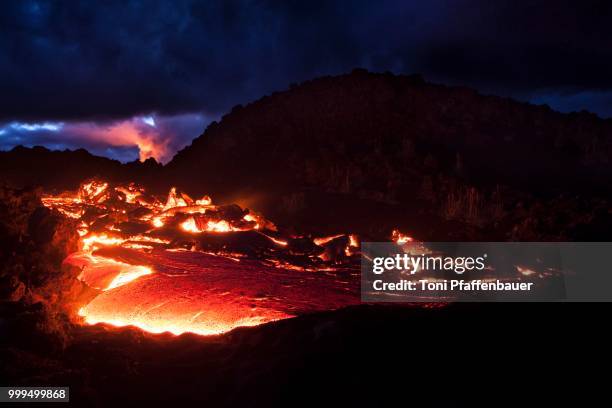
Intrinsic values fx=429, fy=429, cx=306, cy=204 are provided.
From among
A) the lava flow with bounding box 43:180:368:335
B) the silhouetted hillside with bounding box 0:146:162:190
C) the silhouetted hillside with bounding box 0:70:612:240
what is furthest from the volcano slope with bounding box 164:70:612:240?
the silhouetted hillside with bounding box 0:146:162:190

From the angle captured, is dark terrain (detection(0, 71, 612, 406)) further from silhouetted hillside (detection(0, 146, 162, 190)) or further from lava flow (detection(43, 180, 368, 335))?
lava flow (detection(43, 180, 368, 335))

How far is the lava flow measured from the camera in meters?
8.58

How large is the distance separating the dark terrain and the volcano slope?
0.44 ft

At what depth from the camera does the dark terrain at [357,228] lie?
5.21 m

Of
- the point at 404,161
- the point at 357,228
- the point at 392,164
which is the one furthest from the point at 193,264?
the point at 404,161

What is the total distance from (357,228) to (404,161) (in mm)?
8360

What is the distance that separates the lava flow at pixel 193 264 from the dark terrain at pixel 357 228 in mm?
891

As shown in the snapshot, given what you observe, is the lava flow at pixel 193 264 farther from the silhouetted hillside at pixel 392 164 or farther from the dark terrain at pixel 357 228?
the silhouetted hillside at pixel 392 164

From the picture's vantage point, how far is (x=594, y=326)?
5.85 meters

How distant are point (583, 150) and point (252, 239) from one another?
25953 mm

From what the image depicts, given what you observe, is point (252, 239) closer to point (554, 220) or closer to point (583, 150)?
point (554, 220)

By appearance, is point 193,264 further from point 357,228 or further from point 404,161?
point 404,161

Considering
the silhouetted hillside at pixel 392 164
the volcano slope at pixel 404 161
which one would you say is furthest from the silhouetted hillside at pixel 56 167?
the volcano slope at pixel 404 161

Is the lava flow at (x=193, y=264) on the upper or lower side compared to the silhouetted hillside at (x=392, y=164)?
lower
